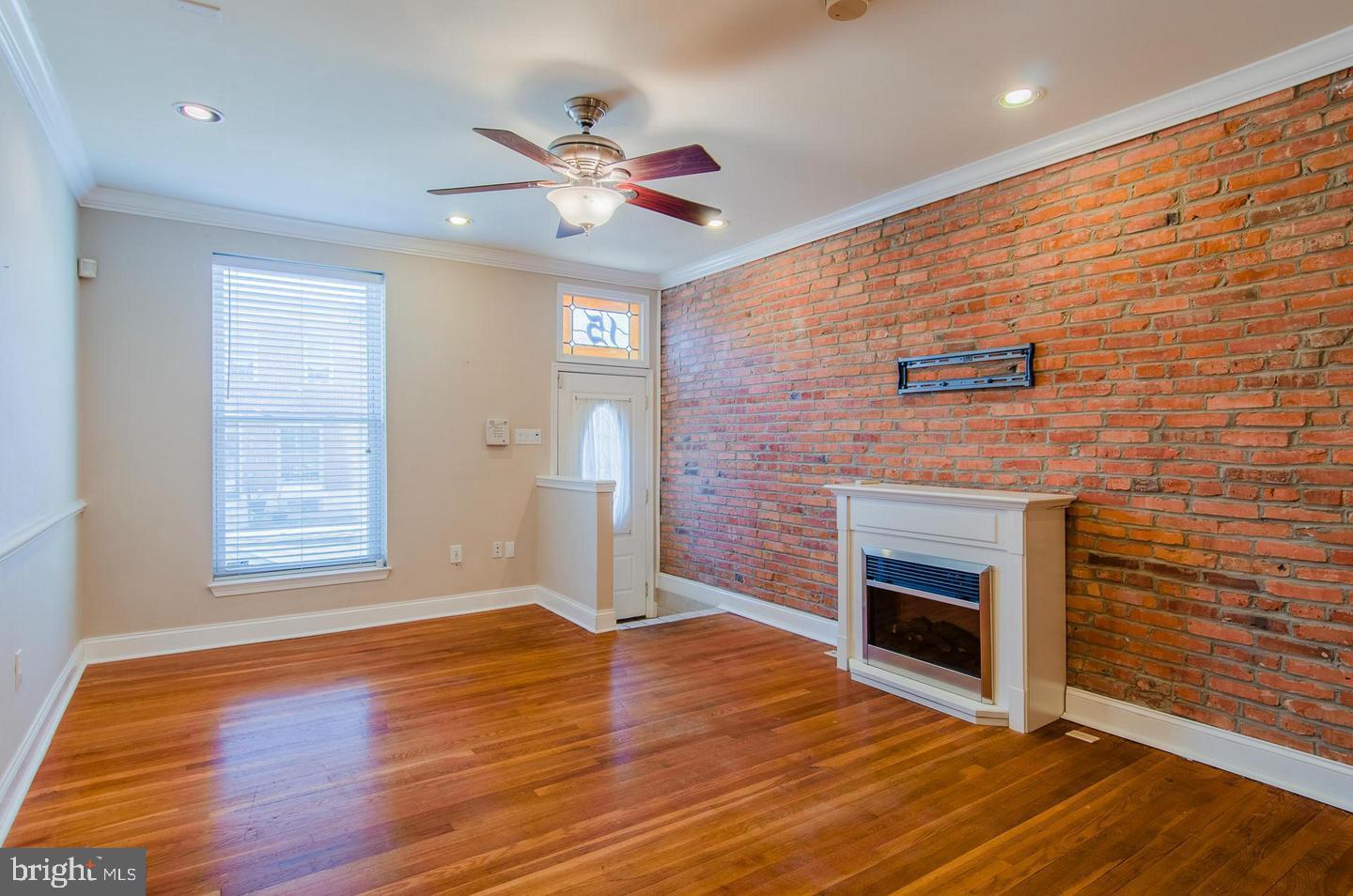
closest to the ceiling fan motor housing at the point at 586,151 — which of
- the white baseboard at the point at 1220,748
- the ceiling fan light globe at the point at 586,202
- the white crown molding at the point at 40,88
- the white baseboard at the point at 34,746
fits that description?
the ceiling fan light globe at the point at 586,202

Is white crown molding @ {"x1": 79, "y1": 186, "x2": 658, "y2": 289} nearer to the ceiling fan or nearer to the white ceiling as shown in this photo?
the white ceiling

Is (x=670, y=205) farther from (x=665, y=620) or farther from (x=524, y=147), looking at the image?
(x=665, y=620)

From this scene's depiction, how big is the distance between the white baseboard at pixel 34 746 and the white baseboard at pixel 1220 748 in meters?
4.03

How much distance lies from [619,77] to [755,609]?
11.5 feet

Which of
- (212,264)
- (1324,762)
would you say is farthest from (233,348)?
(1324,762)

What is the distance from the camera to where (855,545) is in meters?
3.66

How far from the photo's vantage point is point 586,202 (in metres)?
2.80

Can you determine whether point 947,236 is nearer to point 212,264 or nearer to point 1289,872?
point 1289,872

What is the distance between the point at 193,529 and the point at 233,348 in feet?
3.74

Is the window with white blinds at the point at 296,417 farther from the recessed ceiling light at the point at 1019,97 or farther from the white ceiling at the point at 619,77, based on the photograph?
the recessed ceiling light at the point at 1019,97

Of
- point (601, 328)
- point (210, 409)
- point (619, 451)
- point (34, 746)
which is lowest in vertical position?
point (34, 746)

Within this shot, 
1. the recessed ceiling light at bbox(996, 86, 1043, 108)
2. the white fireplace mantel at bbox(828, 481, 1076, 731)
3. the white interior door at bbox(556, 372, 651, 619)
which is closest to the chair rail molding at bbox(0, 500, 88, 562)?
the white interior door at bbox(556, 372, 651, 619)

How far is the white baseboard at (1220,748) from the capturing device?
235 cm

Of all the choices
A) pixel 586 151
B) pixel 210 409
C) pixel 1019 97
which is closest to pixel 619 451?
pixel 210 409
